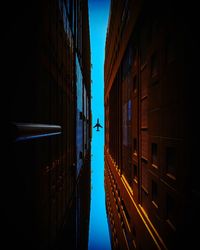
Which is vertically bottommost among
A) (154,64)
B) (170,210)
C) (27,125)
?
(170,210)

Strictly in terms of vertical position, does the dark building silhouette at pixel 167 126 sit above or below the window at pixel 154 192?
above

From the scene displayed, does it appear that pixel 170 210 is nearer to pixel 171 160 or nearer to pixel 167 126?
pixel 171 160

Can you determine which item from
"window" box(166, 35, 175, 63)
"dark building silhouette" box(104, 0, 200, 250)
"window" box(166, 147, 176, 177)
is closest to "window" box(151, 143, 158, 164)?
"dark building silhouette" box(104, 0, 200, 250)

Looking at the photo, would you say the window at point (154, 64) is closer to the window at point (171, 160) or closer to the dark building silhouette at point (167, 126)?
the dark building silhouette at point (167, 126)

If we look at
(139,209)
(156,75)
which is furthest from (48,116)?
(139,209)

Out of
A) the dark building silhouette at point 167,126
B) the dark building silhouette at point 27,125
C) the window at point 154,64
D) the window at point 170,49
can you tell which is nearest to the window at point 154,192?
the dark building silhouette at point 167,126

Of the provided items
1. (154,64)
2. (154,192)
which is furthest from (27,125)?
(154,192)

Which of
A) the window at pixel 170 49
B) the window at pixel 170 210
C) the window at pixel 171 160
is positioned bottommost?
the window at pixel 170 210

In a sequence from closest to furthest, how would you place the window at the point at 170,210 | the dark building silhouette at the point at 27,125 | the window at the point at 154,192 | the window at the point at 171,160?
the dark building silhouette at the point at 27,125
the window at the point at 171,160
the window at the point at 170,210
the window at the point at 154,192

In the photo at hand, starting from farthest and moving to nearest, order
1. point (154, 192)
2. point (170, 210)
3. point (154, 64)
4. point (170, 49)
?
point (154, 192), point (154, 64), point (170, 210), point (170, 49)

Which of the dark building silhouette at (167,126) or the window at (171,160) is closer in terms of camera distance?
the dark building silhouette at (167,126)
